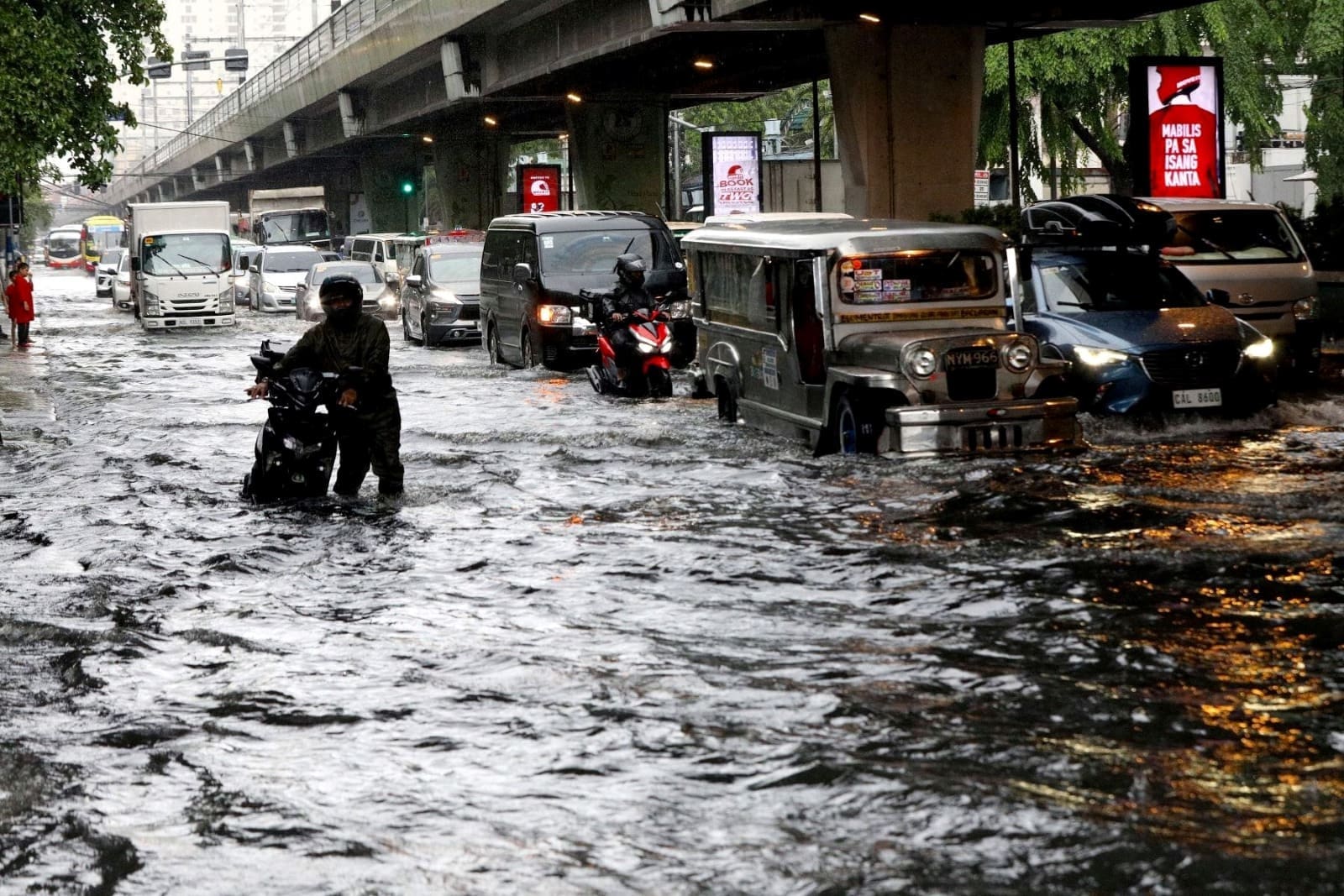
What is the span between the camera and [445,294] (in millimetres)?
31188

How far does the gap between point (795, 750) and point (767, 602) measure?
2683 millimetres

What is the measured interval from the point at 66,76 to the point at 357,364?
1885cm

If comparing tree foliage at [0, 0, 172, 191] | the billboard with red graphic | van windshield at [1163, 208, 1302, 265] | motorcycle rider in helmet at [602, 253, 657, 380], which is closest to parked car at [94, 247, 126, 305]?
the billboard with red graphic

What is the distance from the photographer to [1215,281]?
787 inches

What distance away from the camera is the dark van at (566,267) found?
77.9 ft

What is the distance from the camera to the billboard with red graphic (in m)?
53.2

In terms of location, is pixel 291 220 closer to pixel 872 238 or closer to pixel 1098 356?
pixel 1098 356

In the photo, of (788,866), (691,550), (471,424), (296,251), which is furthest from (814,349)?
(296,251)

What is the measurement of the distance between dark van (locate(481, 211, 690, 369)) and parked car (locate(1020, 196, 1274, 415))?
6990 millimetres

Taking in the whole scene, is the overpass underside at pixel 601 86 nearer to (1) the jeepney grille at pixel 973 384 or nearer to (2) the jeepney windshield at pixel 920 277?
(2) the jeepney windshield at pixel 920 277

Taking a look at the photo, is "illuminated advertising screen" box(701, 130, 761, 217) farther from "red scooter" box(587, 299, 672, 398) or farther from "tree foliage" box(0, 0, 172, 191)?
"red scooter" box(587, 299, 672, 398)

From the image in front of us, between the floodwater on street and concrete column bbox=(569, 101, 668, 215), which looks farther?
concrete column bbox=(569, 101, 668, 215)

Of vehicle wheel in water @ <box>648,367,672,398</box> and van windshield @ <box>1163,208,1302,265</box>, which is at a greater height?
van windshield @ <box>1163,208,1302,265</box>

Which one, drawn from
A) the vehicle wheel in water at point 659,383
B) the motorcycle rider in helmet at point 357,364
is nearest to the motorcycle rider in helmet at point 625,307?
the vehicle wheel in water at point 659,383
